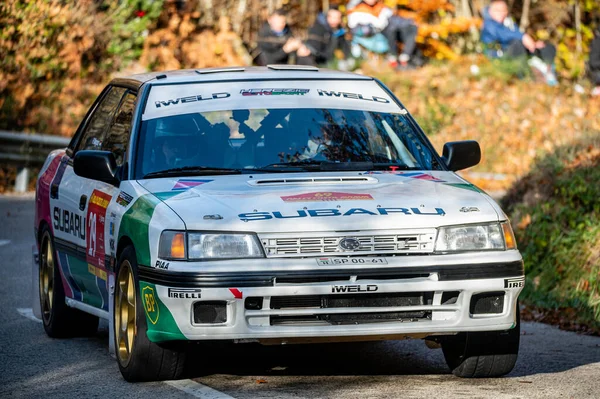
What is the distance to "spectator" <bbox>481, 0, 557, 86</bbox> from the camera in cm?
2669

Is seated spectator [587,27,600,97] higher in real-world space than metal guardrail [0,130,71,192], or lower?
higher

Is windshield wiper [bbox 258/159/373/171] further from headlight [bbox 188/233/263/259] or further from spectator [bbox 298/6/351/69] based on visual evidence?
spectator [bbox 298/6/351/69]

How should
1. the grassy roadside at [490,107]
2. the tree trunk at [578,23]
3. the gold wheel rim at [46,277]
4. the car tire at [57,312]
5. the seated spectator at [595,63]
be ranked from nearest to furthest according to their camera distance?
the car tire at [57,312]
the gold wheel rim at [46,277]
the grassy roadside at [490,107]
the seated spectator at [595,63]
the tree trunk at [578,23]

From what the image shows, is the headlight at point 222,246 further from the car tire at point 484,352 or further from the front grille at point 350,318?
the car tire at point 484,352

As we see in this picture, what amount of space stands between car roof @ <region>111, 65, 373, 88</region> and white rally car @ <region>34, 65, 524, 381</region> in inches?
0.7

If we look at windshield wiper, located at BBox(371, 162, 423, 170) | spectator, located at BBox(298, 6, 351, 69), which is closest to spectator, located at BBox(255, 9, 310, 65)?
spectator, located at BBox(298, 6, 351, 69)

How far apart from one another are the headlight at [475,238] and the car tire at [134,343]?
58.3 inches

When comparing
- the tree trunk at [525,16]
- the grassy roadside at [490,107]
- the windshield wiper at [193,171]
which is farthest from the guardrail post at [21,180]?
the tree trunk at [525,16]

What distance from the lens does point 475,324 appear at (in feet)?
22.3

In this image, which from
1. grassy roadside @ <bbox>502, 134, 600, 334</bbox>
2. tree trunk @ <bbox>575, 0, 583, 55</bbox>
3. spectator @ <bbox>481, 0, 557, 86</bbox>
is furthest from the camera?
tree trunk @ <bbox>575, 0, 583, 55</bbox>

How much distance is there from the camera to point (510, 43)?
89.7 feet

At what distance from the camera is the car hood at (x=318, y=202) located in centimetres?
663

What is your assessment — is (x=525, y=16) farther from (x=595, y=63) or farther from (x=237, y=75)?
(x=237, y=75)

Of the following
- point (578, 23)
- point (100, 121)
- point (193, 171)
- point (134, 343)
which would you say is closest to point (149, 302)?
point (134, 343)
